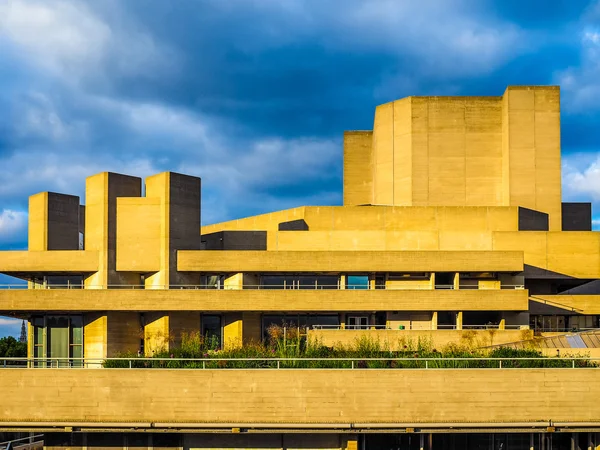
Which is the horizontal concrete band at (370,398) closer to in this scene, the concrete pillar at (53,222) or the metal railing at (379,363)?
the metal railing at (379,363)

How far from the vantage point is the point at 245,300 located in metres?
44.4

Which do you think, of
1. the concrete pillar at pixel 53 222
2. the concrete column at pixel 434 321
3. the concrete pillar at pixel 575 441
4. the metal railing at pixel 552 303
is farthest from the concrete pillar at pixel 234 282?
the concrete pillar at pixel 575 441


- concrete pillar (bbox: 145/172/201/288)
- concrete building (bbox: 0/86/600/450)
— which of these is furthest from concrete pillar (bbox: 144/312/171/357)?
concrete pillar (bbox: 145/172/201/288)

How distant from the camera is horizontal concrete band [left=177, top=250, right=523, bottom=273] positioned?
45.3 m

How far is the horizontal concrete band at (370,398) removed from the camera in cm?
2814

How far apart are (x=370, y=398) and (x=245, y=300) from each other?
17523 millimetres

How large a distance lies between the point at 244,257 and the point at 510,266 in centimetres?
1739

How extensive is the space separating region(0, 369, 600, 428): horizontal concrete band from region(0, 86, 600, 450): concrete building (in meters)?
0.06

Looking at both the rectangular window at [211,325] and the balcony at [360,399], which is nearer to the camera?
the balcony at [360,399]

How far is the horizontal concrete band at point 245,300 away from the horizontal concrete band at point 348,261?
1.88m

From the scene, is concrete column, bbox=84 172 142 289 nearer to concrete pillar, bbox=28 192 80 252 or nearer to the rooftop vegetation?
concrete pillar, bbox=28 192 80 252

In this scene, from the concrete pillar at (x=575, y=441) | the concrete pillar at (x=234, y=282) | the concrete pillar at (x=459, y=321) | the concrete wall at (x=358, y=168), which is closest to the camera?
the concrete pillar at (x=575, y=441)

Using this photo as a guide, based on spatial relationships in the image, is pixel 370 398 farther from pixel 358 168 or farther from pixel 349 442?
pixel 358 168

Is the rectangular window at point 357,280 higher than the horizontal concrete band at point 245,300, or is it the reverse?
the rectangular window at point 357,280
